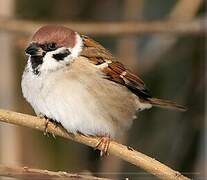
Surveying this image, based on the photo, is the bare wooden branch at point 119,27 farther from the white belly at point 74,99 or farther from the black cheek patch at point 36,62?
the black cheek patch at point 36,62

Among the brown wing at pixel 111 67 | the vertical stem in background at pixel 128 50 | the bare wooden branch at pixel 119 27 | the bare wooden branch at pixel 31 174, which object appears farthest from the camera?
the vertical stem in background at pixel 128 50

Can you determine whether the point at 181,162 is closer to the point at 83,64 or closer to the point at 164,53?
the point at 164,53

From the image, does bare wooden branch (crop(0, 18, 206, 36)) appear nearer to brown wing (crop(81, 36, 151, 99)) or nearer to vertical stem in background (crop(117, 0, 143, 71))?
vertical stem in background (crop(117, 0, 143, 71))

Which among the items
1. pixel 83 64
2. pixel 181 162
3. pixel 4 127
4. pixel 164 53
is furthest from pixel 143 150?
pixel 83 64

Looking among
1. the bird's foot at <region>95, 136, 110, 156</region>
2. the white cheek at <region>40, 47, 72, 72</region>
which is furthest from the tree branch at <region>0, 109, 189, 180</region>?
the white cheek at <region>40, 47, 72, 72</region>

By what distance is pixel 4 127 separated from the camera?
307 centimetres

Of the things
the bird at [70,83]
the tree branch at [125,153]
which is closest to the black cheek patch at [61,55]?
the bird at [70,83]

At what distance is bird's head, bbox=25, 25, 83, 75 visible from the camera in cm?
217

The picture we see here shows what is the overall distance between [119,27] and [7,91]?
0.62 metres

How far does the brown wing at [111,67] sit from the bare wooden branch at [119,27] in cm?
58

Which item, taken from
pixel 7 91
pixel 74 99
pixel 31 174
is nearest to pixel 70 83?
pixel 74 99

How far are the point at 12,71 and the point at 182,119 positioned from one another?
1.00 metres

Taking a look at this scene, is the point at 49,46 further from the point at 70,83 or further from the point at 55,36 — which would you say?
the point at 70,83

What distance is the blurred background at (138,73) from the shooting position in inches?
124
